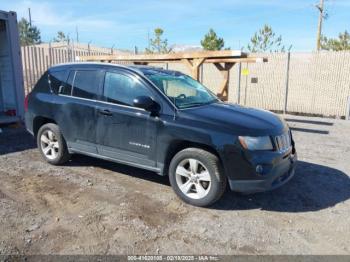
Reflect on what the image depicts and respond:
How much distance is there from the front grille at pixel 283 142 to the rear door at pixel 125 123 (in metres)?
1.60

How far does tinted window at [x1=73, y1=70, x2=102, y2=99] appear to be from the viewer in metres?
5.06

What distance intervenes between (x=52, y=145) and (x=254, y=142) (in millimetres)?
3644

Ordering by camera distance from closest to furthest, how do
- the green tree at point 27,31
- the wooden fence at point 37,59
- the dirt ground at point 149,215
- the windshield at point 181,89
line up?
the dirt ground at point 149,215
the windshield at point 181,89
the wooden fence at point 37,59
the green tree at point 27,31

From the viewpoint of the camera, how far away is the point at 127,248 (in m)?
3.24

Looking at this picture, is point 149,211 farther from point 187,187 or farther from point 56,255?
point 56,255

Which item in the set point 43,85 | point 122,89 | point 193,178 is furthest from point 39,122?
point 193,178

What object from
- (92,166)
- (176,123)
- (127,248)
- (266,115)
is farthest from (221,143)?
(92,166)

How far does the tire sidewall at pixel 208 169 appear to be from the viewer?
400 centimetres

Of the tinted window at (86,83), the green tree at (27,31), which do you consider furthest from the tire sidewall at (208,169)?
the green tree at (27,31)

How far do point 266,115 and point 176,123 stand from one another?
1.35 metres

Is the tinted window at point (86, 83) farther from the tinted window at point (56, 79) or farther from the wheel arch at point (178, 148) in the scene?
the wheel arch at point (178, 148)

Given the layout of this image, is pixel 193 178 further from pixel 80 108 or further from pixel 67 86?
pixel 67 86

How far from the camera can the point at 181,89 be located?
5.08 meters

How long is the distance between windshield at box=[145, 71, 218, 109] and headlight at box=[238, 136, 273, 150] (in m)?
1.03
